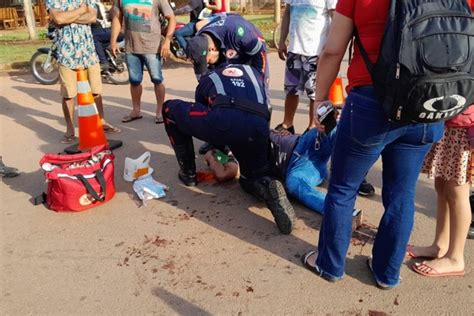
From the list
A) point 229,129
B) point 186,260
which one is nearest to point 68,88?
point 229,129

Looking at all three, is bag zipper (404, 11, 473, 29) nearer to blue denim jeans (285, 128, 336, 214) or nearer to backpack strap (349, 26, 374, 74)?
backpack strap (349, 26, 374, 74)

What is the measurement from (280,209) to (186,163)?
45.2 inches

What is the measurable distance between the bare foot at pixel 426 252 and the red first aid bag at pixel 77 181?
2327mm

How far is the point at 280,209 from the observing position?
3107 millimetres

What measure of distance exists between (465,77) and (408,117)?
27cm

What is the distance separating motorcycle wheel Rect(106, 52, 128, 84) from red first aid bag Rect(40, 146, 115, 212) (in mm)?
5097

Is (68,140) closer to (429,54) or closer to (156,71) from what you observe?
(156,71)

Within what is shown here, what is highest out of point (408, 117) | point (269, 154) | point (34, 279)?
point (408, 117)

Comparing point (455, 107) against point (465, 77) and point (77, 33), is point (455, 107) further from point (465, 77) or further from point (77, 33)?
point (77, 33)

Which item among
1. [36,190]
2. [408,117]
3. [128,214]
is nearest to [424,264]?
[408,117]

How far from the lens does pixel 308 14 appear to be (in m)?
4.61

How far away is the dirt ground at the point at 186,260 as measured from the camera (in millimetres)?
2514

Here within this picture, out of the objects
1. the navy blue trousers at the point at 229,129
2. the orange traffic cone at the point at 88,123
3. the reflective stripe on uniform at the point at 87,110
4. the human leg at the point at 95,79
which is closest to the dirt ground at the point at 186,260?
the navy blue trousers at the point at 229,129

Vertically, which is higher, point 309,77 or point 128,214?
point 309,77
